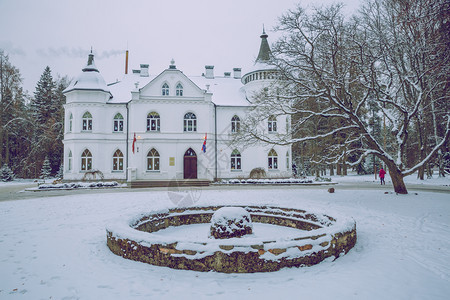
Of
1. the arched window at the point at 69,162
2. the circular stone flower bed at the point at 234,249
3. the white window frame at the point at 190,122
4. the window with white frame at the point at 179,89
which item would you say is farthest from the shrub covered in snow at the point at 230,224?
the arched window at the point at 69,162

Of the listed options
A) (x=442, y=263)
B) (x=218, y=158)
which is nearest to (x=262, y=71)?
(x=218, y=158)

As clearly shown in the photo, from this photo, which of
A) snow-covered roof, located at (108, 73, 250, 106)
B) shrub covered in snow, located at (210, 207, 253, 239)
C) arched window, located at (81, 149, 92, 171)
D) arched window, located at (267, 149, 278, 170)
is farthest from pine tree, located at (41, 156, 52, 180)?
shrub covered in snow, located at (210, 207, 253, 239)

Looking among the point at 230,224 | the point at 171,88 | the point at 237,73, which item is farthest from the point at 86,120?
the point at 230,224

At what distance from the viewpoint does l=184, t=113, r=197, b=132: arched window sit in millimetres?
25562

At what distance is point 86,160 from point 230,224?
22936 mm

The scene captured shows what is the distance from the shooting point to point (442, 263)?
477 centimetres

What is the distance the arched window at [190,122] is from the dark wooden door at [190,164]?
6.71 ft

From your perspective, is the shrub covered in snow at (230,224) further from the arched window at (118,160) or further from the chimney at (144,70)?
the chimney at (144,70)

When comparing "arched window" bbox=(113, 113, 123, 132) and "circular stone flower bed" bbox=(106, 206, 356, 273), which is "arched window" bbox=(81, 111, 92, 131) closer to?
"arched window" bbox=(113, 113, 123, 132)

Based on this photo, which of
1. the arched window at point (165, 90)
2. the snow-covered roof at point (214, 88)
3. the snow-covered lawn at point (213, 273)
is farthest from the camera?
the snow-covered roof at point (214, 88)

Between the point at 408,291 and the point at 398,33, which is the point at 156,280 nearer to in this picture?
the point at 408,291

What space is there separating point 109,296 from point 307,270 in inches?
119

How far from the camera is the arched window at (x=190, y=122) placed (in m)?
25.6

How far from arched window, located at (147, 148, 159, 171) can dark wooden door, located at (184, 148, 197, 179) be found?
8.75ft
